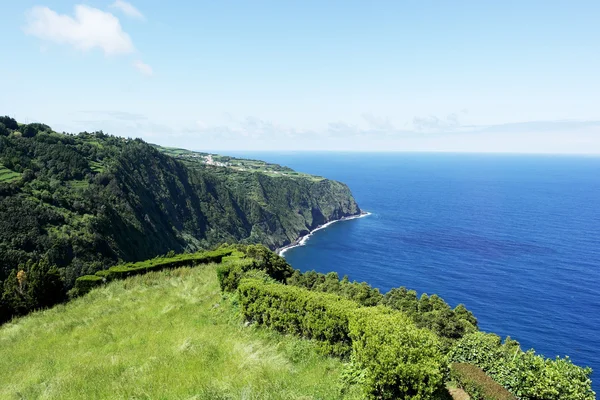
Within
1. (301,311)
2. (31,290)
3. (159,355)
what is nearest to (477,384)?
(301,311)

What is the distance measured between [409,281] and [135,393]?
4199 inches

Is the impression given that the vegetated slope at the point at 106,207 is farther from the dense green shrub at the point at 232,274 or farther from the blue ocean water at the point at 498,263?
the blue ocean water at the point at 498,263

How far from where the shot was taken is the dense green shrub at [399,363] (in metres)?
8.89

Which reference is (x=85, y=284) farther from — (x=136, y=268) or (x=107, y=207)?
(x=107, y=207)

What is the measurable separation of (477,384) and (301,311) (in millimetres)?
6437

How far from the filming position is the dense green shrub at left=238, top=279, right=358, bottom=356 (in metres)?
12.8

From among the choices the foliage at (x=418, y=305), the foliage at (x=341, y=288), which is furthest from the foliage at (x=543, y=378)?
the foliage at (x=341, y=288)

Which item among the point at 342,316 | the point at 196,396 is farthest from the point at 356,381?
the point at 196,396

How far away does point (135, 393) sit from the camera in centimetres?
986

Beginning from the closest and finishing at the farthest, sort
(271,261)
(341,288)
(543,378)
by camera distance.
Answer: (543,378) < (271,261) < (341,288)

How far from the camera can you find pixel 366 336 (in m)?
10.6

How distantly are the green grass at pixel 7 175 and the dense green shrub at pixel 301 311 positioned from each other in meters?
92.9

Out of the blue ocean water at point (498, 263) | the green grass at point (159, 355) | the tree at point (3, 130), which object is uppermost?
the tree at point (3, 130)

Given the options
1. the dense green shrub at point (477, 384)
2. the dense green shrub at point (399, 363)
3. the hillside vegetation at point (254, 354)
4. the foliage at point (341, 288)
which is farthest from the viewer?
the foliage at point (341, 288)
